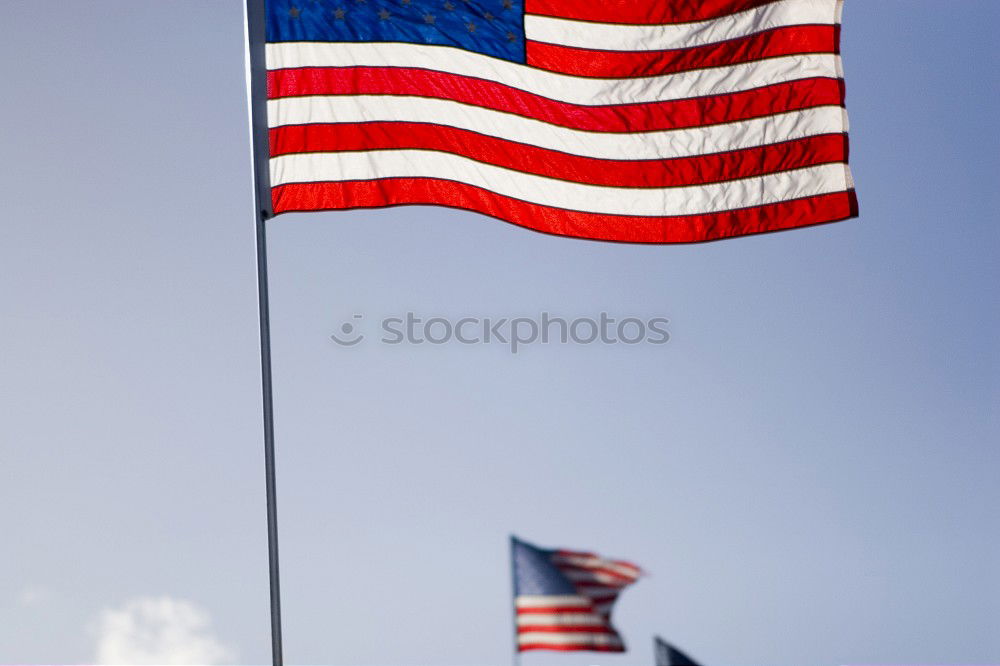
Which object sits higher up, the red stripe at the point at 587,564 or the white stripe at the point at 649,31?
the white stripe at the point at 649,31

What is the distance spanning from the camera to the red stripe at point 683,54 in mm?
9609

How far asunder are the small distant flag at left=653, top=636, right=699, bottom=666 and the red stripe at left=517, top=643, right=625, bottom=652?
1.77 feet

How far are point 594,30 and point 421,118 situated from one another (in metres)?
1.73

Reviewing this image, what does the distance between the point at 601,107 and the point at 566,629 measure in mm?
4950

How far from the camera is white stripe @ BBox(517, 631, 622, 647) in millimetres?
11219

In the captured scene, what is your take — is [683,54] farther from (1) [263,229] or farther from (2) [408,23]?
(1) [263,229]

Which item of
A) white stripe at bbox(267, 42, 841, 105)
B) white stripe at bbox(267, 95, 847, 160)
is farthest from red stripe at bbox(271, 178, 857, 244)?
white stripe at bbox(267, 42, 841, 105)

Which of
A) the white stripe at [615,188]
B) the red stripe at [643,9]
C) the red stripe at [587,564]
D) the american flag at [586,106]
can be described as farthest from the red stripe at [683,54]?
the red stripe at [587,564]

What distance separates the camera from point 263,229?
7.81 m

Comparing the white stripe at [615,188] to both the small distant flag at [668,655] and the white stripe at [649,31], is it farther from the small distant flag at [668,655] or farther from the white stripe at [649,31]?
the small distant flag at [668,655]

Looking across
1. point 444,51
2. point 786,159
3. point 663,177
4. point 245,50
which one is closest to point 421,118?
point 444,51

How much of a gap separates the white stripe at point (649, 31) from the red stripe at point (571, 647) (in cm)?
547

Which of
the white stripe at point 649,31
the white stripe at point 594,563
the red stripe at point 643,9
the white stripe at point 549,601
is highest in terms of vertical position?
the red stripe at point 643,9

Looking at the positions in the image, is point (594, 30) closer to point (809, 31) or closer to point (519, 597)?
point (809, 31)
